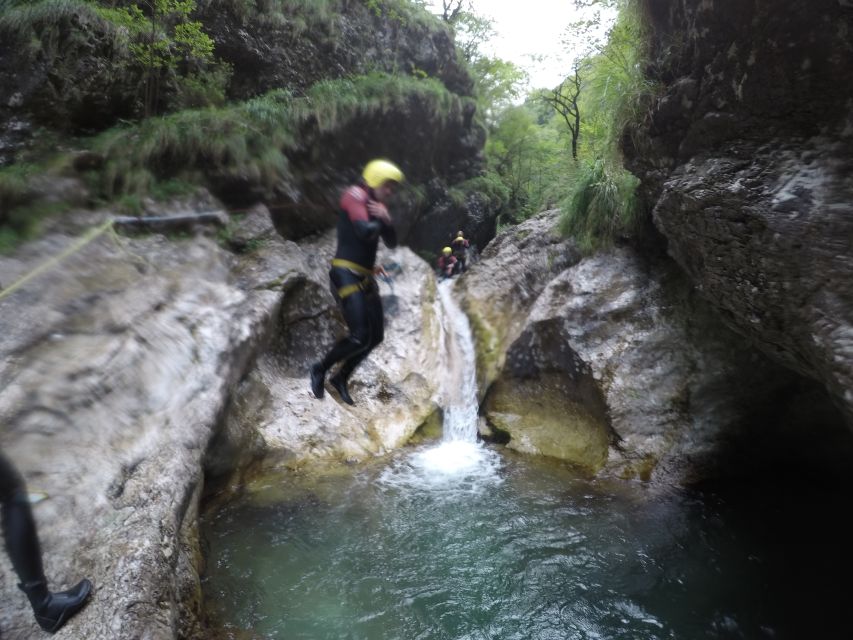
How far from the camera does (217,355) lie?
4953mm

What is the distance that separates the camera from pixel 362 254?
4035 mm

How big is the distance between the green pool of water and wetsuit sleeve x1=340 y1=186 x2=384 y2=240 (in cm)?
273

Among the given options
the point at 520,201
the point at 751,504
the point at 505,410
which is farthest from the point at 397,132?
the point at 751,504

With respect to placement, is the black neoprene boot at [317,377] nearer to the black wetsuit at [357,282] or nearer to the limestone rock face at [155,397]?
the black wetsuit at [357,282]

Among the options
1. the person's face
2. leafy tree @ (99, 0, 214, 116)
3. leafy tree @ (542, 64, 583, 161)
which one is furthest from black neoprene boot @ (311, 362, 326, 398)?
leafy tree @ (542, 64, 583, 161)

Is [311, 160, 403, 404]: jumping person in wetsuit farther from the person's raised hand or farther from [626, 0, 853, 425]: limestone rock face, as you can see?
[626, 0, 853, 425]: limestone rock face

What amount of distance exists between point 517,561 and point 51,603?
10.5ft

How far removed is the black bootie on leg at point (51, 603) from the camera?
7.59ft

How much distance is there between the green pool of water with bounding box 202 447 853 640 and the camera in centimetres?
336

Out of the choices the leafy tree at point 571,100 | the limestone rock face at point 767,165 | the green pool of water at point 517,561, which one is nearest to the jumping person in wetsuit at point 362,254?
the green pool of water at point 517,561

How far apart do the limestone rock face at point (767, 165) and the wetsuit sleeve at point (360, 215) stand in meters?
2.81

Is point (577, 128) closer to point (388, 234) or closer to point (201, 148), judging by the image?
point (201, 148)

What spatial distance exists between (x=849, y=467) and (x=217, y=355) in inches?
277

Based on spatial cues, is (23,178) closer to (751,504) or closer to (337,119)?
(337,119)
